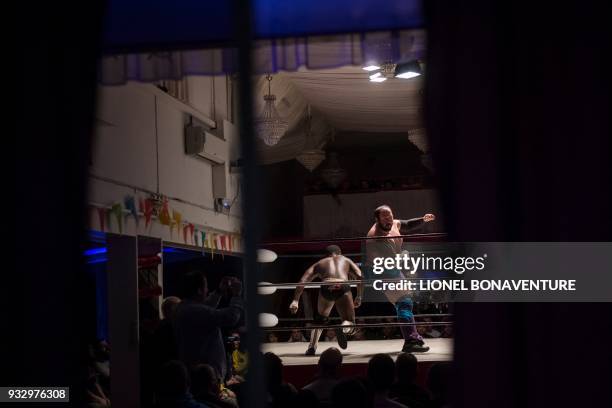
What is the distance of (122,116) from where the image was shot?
5758 mm

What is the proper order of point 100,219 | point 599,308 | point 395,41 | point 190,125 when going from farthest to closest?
point 190,125, point 100,219, point 395,41, point 599,308

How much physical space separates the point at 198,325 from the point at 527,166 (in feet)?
6.77

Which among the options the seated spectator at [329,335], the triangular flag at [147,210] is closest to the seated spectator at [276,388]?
the triangular flag at [147,210]

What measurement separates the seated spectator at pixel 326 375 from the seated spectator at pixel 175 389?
506mm

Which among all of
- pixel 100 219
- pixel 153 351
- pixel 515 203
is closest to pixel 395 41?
pixel 515 203

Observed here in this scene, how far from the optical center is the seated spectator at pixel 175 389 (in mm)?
2877

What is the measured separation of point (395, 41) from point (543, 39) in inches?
21.0

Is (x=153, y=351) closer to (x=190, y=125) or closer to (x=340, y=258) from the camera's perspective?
(x=340, y=258)

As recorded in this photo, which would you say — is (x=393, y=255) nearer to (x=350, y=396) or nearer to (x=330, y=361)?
(x=330, y=361)

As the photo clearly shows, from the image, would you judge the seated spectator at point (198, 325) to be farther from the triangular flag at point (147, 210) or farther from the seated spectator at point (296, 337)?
the seated spectator at point (296, 337)

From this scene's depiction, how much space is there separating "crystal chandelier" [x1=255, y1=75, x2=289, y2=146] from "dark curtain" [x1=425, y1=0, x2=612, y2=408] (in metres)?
4.61

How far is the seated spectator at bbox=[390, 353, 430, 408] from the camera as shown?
287 cm

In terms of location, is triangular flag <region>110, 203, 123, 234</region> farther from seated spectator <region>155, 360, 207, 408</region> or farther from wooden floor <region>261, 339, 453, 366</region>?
seated spectator <region>155, 360, 207, 408</region>

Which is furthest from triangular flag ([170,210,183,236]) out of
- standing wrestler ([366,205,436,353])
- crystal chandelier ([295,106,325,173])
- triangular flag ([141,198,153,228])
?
crystal chandelier ([295,106,325,173])
